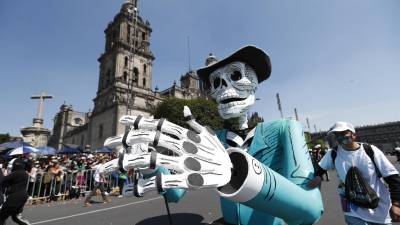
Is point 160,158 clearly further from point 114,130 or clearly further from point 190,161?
point 114,130

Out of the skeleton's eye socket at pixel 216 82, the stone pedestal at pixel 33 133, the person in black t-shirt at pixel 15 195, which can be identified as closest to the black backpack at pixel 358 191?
the skeleton's eye socket at pixel 216 82

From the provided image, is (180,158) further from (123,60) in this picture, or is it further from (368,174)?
(123,60)

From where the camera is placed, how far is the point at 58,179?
32.3 ft

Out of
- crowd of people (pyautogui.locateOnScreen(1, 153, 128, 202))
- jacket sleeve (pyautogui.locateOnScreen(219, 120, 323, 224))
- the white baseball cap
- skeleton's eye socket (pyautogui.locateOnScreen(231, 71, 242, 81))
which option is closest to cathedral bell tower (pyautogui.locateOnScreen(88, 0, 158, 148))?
crowd of people (pyautogui.locateOnScreen(1, 153, 128, 202))

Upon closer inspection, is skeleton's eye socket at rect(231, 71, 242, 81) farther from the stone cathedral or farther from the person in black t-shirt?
the stone cathedral

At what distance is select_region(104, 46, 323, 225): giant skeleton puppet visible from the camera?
1.15m

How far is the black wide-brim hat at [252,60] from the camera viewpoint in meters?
2.20

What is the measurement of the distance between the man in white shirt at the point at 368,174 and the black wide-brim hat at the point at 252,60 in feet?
2.95

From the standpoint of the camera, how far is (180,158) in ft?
3.81

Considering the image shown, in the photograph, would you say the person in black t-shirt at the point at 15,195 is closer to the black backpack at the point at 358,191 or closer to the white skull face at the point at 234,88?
the white skull face at the point at 234,88

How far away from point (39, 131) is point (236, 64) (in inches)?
666

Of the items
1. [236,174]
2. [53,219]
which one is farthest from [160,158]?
[53,219]

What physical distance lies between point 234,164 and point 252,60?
1.28 metres

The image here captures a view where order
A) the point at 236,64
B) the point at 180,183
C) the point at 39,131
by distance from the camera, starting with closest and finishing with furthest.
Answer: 1. the point at 180,183
2. the point at 236,64
3. the point at 39,131
